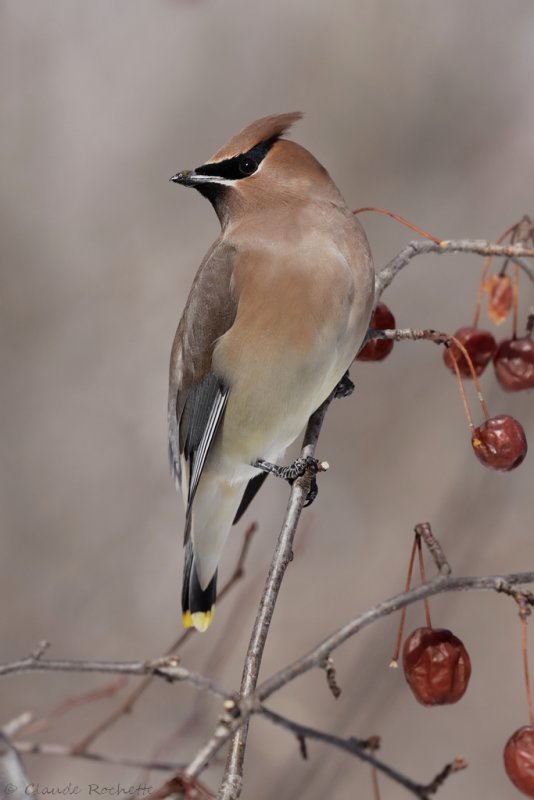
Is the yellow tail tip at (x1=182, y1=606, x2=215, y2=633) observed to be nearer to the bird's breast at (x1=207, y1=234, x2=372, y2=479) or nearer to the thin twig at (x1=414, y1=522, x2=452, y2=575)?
the bird's breast at (x1=207, y1=234, x2=372, y2=479)

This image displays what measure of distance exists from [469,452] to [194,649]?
141 centimetres

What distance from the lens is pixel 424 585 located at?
1.64 m

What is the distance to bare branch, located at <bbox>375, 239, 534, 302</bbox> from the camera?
235 centimetres

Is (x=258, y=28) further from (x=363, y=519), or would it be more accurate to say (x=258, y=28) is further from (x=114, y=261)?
(x=363, y=519)

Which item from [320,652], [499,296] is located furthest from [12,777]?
[499,296]

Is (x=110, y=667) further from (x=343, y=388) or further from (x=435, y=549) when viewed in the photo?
(x=343, y=388)

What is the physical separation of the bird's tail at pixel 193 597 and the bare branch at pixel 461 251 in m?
1.03

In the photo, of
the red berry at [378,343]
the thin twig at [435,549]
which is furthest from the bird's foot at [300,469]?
the thin twig at [435,549]

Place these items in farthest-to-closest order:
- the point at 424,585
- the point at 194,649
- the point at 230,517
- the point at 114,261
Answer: the point at 114,261 < the point at 194,649 < the point at 230,517 < the point at 424,585

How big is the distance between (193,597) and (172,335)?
2051mm

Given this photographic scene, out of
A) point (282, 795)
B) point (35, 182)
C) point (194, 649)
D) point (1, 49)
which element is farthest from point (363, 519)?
point (1, 49)

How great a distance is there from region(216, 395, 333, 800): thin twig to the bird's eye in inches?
25.4

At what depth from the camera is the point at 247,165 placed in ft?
9.38

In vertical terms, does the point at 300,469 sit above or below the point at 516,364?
below
